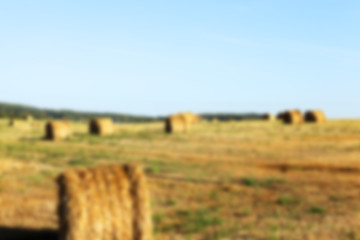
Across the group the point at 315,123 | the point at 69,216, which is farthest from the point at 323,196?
the point at 315,123

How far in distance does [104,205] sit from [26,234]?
265 centimetres

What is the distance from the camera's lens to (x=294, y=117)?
1967 inches

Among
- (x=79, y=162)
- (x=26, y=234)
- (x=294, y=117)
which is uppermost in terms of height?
(x=294, y=117)

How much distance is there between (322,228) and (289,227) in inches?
30.6

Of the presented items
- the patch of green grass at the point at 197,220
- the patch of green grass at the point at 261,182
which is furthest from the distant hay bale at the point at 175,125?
the patch of green grass at the point at 197,220

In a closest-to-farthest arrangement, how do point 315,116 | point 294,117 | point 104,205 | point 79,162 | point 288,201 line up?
1. point 104,205
2. point 288,201
3. point 79,162
4. point 294,117
5. point 315,116

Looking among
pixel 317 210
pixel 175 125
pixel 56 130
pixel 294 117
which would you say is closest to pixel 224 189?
pixel 317 210

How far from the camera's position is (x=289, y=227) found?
10.5 meters

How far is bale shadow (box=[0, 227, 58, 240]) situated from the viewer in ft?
33.7

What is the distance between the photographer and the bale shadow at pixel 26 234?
1028 centimetres

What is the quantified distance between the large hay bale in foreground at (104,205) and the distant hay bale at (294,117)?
4248 centimetres

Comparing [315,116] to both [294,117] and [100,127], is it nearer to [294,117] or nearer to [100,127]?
[294,117]

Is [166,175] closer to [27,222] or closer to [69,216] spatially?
[27,222]

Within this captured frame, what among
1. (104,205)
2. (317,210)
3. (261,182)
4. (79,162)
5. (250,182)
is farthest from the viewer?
(79,162)
